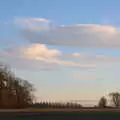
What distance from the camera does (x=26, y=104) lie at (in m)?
72.3

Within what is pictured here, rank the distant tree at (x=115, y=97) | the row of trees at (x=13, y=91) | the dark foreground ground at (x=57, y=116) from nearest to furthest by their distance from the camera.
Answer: the dark foreground ground at (x=57, y=116), the row of trees at (x=13, y=91), the distant tree at (x=115, y=97)

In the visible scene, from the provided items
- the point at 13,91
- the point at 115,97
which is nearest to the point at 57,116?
the point at 13,91

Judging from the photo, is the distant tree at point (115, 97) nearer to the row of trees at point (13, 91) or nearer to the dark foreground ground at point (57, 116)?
the row of trees at point (13, 91)

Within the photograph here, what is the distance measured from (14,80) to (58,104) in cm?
1193

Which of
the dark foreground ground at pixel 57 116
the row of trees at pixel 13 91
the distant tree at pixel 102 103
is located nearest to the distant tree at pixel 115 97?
the distant tree at pixel 102 103

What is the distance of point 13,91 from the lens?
241ft

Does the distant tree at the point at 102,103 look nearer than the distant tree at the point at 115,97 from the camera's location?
Yes

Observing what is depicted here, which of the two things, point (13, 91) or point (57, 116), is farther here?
point (13, 91)

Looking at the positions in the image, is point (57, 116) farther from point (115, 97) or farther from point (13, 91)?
point (115, 97)

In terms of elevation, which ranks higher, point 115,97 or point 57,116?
point 115,97

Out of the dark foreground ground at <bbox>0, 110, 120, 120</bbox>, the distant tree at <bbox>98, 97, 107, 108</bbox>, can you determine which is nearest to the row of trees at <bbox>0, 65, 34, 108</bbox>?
the distant tree at <bbox>98, 97, 107, 108</bbox>

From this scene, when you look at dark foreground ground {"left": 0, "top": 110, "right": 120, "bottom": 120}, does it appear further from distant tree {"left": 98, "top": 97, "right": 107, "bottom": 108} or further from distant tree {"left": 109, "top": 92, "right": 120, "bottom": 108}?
distant tree {"left": 109, "top": 92, "right": 120, "bottom": 108}

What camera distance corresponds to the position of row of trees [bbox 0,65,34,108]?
6781cm

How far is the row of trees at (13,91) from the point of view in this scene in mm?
67812
